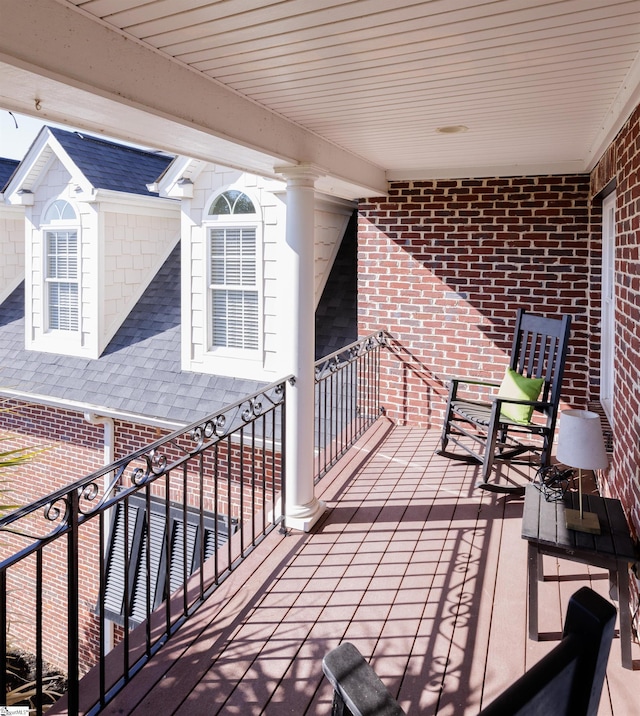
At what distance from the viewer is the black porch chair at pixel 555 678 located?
1.04 meters

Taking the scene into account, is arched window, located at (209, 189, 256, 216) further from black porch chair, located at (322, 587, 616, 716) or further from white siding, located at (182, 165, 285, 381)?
black porch chair, located at (322, 587, 616, 716)

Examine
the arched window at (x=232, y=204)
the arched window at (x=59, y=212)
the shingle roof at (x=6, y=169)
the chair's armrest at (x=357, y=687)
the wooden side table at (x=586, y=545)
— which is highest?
the shingle roof at (x=6, y=169)

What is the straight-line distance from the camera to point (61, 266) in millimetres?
7578

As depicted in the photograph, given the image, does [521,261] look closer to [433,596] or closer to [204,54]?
[433,596]

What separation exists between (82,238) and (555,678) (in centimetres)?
726

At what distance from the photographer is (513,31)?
2.22 meters

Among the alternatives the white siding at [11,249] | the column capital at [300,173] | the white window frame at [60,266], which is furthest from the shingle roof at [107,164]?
the column capital at [300,173]

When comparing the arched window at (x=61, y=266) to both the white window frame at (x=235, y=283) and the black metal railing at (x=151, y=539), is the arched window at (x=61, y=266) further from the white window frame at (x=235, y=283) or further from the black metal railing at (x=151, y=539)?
the black metal railing at (x=151, y=539)

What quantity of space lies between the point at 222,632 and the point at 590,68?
3.08 metres

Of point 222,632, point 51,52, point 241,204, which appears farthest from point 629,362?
point 241,204

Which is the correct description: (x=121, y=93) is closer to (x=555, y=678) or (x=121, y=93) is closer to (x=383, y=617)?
(x=555, y=678)

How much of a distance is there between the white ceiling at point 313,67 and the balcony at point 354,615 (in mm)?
1472

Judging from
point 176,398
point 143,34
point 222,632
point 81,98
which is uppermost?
point 143,34

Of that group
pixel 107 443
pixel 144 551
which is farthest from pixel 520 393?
pixel 107 443
